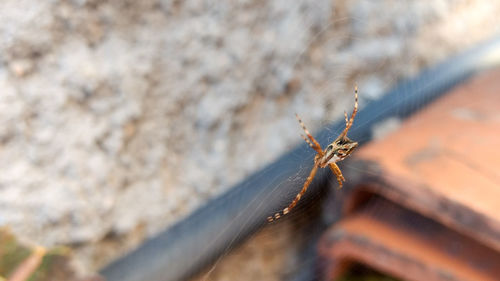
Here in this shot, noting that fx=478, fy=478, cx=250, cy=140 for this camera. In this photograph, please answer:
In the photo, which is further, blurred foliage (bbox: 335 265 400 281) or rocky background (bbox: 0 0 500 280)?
blurred foliage (bbox: 335 265 400 281)

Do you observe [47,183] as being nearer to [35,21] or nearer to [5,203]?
[5,203]

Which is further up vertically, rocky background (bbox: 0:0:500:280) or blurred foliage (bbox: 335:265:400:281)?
rocky background (bbox: 0:0:500:280)

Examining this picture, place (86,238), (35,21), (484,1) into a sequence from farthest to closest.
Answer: (484,1), (86,238), (35,21)

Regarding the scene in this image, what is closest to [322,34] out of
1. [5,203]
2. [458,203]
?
[458,203]

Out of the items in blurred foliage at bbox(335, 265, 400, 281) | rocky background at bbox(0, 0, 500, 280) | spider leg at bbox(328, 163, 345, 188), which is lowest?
blurred foliage at bbox(335, 265, 400, 281)

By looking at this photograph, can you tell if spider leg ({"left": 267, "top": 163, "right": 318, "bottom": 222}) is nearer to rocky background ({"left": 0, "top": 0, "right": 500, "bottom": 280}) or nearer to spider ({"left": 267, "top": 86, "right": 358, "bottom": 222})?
spider ({"left": 267, "top": 86, "right": 358, "bottom": 222})

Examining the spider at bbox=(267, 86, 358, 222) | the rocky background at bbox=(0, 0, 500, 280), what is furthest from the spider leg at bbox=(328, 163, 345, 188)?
the rocky background at bbox=(0, 0, 500, 280)

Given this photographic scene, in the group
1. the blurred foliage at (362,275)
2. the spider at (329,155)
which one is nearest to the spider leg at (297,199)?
the spider at (329,155)

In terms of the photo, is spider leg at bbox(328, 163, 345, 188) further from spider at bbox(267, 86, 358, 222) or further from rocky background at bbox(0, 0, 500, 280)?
rocky background at bbox(0, 0, 500, 280)

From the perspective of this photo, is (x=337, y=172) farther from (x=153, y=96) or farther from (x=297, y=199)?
(x=153, y=96)
